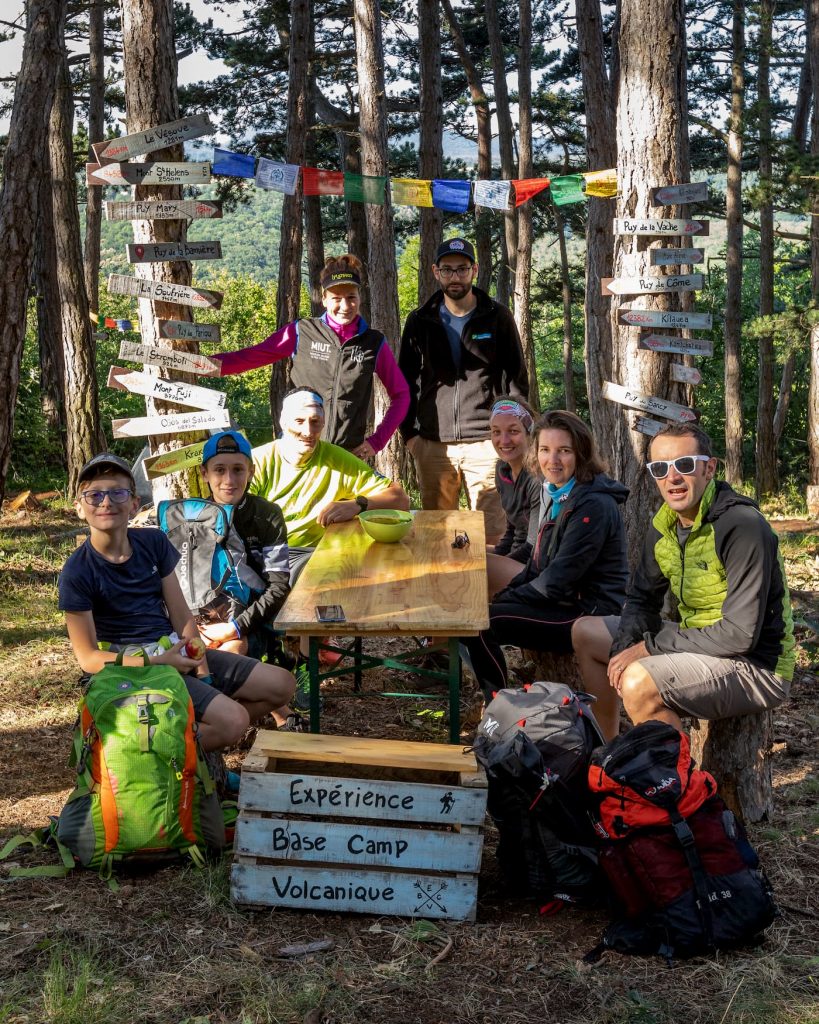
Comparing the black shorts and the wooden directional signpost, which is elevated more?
the wooden directional signpost

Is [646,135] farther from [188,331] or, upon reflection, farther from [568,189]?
[188,331]

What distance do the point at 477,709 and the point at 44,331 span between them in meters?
Answer: 11.8

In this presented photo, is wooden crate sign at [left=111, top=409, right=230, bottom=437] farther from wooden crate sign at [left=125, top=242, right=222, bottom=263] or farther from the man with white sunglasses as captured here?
the man with white sunglasses

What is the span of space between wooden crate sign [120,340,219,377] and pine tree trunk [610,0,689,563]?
2197 mm

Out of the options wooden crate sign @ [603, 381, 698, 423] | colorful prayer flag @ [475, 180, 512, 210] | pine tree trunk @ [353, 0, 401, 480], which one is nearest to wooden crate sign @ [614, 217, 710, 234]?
wooden crate sign @ [603, 381, 698, 423]

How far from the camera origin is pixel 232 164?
23.1 feet

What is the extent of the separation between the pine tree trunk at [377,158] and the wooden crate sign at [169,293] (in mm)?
5472

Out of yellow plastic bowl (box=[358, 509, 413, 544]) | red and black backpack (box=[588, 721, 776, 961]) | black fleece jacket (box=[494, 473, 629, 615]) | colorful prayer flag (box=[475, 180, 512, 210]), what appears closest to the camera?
red and black backpack (box=[588, 721, 776, 961])

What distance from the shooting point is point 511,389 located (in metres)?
6.12

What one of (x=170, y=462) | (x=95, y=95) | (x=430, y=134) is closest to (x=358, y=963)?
(x=170, y=462)

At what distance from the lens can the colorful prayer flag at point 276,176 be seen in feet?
23.8

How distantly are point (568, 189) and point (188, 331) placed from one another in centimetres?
359

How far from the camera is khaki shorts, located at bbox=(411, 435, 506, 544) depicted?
6.13m

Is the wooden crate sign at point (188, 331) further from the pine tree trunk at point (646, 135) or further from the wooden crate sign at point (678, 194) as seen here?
the wooden crate sign at point (678, 194)
